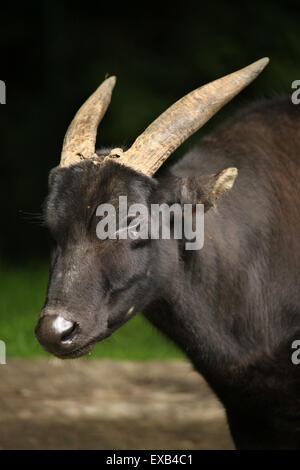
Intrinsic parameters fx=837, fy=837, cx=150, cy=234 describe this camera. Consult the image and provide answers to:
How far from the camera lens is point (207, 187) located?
169 inches

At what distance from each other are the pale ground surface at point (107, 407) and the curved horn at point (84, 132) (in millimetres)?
2398

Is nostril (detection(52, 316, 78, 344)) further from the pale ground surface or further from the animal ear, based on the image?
the pale ground surface

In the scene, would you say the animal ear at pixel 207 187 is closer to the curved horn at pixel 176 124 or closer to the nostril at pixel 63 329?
the curved horn at pixel 176 124

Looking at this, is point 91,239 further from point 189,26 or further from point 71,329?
point 189,26

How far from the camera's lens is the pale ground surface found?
19.9 ft

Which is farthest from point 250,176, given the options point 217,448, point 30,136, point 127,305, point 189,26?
point 30,136

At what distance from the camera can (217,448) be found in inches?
232

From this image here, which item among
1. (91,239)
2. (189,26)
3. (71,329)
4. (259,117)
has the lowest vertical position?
(71,329)

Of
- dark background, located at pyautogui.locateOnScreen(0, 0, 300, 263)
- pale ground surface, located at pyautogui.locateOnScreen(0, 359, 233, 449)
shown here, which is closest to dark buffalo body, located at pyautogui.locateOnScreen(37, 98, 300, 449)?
pale ground surface, located at pyautogui.locateOnScreen(0, 359, 233, 449)

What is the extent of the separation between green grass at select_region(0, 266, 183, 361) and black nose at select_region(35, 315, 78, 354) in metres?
3.28

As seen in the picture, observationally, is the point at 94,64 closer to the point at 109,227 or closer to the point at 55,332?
the point at 109,227

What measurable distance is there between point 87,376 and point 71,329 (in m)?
3.61

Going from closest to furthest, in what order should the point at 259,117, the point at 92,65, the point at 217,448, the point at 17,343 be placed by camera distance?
the point at 259,117 < the point at 217,448 < the point at 17,343 < the point at 92,65

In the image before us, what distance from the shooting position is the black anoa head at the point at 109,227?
400cm
